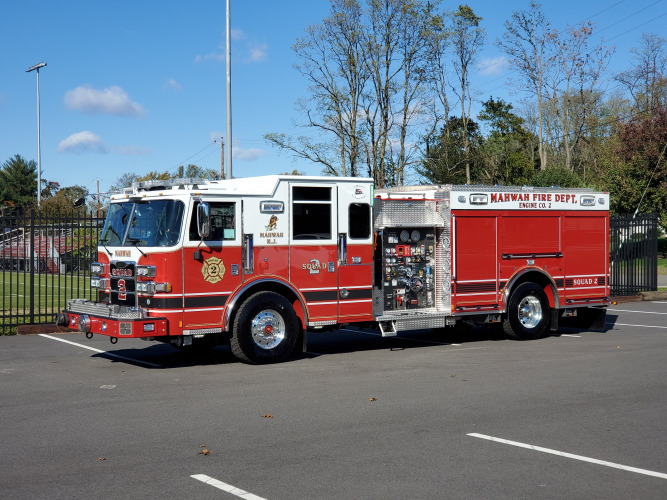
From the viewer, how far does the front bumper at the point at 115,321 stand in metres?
10.5

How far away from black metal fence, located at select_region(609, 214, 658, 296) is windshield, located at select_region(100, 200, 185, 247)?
51.6 ft

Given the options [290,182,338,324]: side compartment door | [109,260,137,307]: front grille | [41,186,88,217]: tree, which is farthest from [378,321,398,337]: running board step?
[41,186,88,217]: tree

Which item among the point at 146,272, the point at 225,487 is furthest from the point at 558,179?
the point at 225,487

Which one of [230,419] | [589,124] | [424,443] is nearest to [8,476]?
[230,419]

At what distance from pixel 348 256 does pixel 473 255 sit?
2709mm

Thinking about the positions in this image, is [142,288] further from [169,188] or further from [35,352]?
[35,352]

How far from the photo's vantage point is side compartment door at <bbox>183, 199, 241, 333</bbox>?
10.8 meters

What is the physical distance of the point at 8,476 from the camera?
596 centimetres

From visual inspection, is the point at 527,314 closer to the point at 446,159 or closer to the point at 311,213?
the point at 311,213

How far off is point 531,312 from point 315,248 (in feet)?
16.8

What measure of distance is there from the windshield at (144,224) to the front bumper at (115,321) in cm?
102

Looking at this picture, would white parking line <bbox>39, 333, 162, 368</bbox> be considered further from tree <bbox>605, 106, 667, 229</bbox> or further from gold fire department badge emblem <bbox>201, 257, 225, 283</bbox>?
tree <bbox>605, 106, 667, 229</bbox>

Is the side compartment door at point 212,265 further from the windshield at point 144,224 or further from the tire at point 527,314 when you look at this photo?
the tire at point 527,314

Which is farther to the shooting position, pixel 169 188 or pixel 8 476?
pixel 169 188
